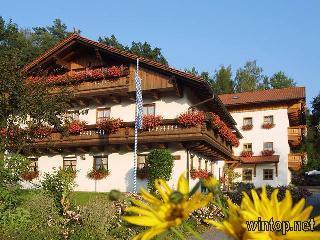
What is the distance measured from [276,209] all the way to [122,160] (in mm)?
23893

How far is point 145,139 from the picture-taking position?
2278cm

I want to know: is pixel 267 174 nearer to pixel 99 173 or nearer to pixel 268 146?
pixel 268 146

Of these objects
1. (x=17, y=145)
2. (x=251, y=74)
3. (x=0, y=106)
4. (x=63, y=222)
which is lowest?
(x=63, y=222)

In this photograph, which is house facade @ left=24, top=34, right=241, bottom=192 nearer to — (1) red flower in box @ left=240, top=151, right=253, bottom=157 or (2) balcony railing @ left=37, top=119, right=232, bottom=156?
(2) balcony railing @ left=37, top=119, right=232, bottom=156

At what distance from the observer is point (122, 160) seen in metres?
24.7

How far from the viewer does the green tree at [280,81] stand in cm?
7294

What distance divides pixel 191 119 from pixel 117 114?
18.6 ft

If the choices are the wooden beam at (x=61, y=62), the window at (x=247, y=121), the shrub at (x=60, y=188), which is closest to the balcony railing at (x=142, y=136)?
the wooden beam at (x=61, y=62)

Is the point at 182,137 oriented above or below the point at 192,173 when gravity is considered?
above

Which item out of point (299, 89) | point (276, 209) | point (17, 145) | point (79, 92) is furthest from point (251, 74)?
point (276, 209)

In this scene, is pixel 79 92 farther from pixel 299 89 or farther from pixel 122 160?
pixel 299 89

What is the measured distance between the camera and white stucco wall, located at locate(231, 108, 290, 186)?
39125mm

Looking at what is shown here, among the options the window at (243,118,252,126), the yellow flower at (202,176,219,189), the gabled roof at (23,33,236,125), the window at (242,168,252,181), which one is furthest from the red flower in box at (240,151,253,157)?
the yellow flower at (202,176,219,189)

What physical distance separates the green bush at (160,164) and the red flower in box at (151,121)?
4.75 feet
